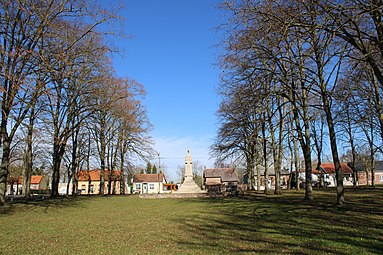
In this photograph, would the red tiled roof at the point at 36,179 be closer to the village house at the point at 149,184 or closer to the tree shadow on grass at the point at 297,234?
the village house at the point at 149,184

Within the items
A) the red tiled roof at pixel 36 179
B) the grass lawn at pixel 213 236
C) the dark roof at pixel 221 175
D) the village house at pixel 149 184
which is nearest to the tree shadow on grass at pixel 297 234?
the grass lawn at pixel 213 236

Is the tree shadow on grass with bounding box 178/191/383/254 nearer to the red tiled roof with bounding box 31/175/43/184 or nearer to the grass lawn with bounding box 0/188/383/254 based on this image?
the grass lawn with bounding box 0/188/383/254

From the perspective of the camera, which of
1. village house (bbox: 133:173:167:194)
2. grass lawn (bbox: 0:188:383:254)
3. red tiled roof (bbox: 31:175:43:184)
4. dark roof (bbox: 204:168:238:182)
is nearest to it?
grass lawn (bbox: 0:188:383:254)

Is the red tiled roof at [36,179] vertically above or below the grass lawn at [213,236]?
below

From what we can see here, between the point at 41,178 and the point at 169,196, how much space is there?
6602cm

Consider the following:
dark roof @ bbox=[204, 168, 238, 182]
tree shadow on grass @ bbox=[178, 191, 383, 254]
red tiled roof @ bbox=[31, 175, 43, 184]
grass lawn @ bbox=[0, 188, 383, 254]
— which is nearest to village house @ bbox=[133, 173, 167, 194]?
dark roof @ bbox=[204, 168, 238, 182]

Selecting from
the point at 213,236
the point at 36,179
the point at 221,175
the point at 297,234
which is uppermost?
the point at 221,175

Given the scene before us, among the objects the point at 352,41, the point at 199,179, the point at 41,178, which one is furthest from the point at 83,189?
the point at 352,41

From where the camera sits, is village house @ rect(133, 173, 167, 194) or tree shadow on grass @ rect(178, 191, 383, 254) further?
village house @ rect(133, 173, 167, 194)

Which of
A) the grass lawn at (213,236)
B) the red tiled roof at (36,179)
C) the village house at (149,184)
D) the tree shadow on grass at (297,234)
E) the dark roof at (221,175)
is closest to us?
the tree shadow on grass at (297,234)

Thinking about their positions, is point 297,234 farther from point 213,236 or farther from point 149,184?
point 149,184

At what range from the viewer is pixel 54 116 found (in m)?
24.7

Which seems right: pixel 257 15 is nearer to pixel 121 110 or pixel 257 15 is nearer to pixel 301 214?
pixel 301 214

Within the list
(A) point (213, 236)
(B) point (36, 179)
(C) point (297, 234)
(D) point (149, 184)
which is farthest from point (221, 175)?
(C) point (297, 234)
